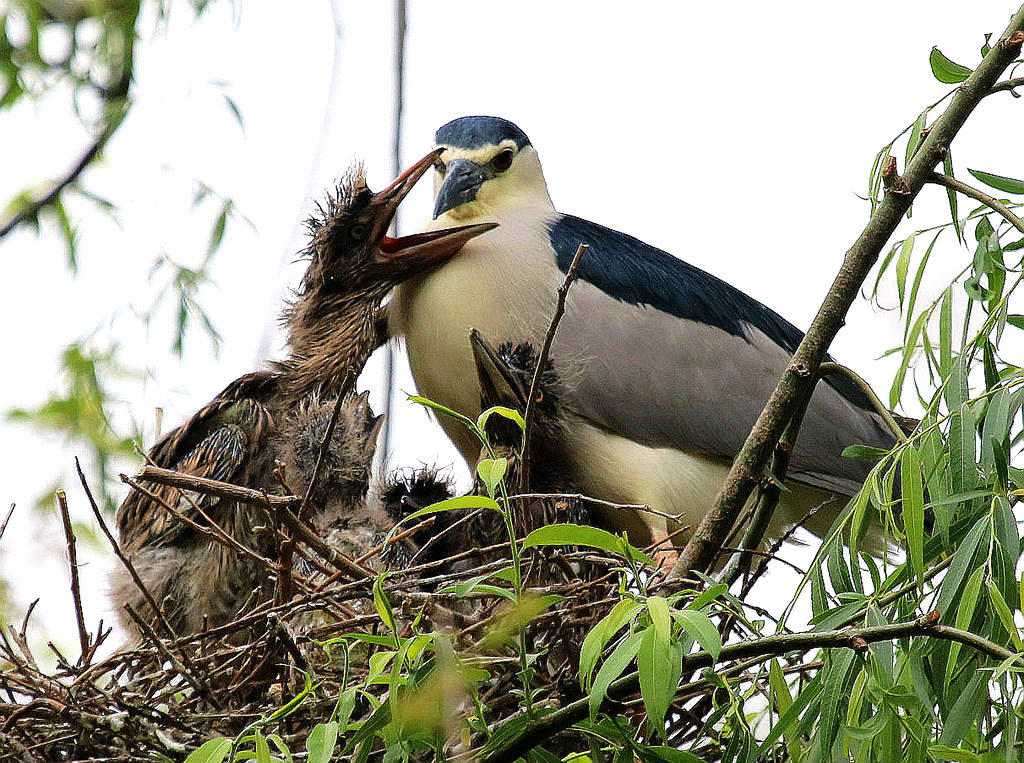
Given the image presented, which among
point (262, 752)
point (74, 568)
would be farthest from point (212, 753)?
point (74, 568)

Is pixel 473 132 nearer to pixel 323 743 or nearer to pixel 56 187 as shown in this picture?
pixel 56 187

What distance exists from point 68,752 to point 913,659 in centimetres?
99

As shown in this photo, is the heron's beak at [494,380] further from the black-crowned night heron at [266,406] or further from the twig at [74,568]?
the twig at [74,568]

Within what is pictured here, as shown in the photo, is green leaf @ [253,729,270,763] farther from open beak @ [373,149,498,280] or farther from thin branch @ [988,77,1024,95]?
open beak @ [373,149,498,280]

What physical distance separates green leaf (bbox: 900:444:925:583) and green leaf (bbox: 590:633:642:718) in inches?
10.3

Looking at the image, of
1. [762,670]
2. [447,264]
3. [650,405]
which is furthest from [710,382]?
[762,670]

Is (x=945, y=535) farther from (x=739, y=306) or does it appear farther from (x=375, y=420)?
(x=739, y=306)

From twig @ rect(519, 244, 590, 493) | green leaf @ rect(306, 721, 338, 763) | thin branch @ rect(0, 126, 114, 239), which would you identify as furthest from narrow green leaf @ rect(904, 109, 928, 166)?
thin branch @ rect(0, 126, 114, 239)

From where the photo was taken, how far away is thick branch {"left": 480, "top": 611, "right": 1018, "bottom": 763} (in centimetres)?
93

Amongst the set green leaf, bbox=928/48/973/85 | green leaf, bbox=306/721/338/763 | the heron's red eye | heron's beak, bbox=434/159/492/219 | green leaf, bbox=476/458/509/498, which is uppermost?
green leaf, bbox=928/48/973/85

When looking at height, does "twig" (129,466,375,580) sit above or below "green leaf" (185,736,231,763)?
above

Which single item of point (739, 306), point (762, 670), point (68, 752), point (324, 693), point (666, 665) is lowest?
point (68, 752)

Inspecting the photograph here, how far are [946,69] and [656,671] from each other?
70 cm

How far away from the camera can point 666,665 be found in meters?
0.89
